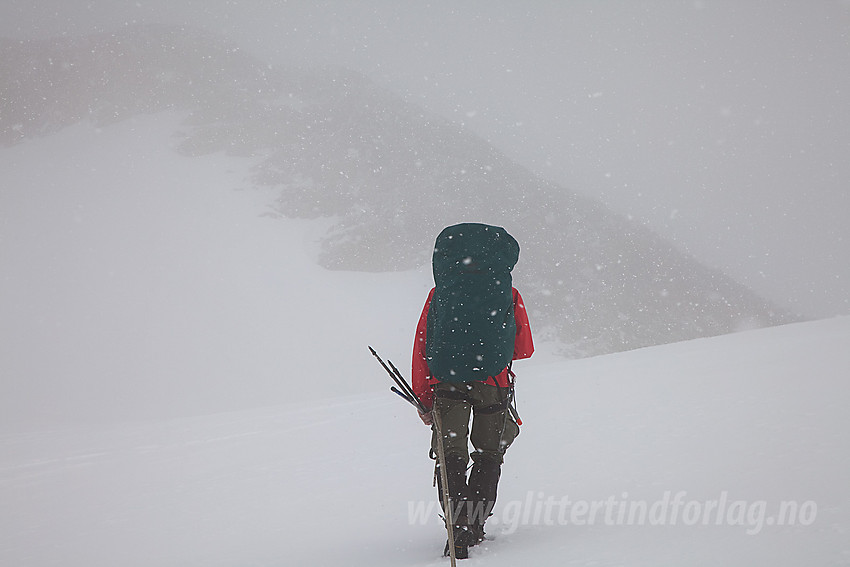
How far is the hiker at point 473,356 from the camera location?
2.95 metres

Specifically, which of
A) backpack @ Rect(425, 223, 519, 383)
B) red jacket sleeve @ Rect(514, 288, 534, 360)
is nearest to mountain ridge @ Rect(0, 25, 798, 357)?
red jacket sleeve @ Rect(514, 288, 534, 360)

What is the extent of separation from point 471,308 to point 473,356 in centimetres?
26

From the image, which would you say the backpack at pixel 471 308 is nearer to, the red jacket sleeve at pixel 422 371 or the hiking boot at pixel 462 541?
the red jacket sleeve at pixel 422 371

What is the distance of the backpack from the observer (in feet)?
9.67

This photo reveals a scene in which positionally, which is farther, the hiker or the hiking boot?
the hiker

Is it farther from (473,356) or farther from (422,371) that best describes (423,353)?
(473,356)

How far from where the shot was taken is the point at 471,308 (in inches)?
116

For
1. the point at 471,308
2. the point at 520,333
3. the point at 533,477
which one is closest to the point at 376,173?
the point at 533,477

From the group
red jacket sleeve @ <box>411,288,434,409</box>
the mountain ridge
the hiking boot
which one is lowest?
the hiking boot

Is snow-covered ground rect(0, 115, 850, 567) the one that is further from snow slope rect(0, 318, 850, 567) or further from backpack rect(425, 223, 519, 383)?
backpack rect(425, 223, 519, 383)

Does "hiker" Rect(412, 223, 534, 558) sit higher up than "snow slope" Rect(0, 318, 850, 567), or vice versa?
"hiker" Rect(412, 223, 534, 558)

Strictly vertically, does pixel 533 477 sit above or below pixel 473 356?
below

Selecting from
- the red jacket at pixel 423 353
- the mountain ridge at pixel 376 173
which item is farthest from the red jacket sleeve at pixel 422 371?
the mountain ridge at pixel 376 173

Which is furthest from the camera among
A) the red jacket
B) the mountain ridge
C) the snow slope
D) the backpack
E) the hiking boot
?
the mountain ridge
